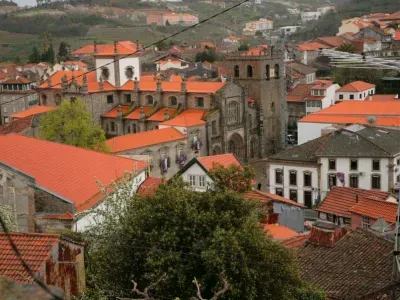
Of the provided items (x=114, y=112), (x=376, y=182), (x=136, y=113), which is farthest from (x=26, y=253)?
(x=114, y=112)

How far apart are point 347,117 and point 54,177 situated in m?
26.9

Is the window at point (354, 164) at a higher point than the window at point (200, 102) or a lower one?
lower

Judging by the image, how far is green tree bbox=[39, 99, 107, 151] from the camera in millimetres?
39000

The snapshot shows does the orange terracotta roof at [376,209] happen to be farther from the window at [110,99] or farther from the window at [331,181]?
the window at [110,99]

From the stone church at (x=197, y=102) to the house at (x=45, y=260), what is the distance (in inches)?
1217

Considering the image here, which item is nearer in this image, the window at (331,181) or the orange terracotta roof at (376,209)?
the orange terracotta roof at (376,209)

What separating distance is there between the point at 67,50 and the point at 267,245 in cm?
9930

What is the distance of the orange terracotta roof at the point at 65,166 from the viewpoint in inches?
795

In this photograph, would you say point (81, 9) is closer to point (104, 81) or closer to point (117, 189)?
point (104, 81)

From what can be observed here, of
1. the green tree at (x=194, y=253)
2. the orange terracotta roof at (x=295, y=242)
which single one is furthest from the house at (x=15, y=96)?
the green tree at (x=194, y=253)

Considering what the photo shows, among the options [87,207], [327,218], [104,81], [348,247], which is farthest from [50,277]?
[104,81]

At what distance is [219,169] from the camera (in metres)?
21.5

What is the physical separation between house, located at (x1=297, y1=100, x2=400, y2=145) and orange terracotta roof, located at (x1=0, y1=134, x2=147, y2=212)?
825 inches

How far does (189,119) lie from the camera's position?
4438 centimetres
